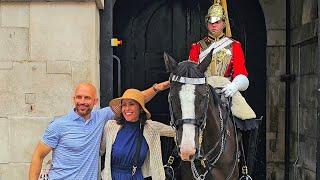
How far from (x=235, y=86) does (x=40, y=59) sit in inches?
71.5

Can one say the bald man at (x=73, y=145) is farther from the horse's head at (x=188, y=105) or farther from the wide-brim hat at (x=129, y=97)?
the horse's head at (x=188, y=105)

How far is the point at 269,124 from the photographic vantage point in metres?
7.27

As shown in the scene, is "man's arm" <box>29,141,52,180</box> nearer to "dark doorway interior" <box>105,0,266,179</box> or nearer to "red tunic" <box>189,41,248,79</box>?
"red tunic" <box>189,41,248,79</box>

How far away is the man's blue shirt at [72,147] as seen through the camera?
12.8ft

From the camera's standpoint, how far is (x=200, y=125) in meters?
3.98

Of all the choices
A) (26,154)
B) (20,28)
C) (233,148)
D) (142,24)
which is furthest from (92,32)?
(142,24)

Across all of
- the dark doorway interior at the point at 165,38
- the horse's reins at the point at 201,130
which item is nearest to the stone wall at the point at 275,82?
the dark doorway interior at the point at 165,38

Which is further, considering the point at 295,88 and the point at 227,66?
the point at 295,88

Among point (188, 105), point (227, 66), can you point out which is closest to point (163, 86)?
point (188, 105)

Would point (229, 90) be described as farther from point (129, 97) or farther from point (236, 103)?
point (129, 97)

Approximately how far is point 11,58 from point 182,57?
285 centimetres

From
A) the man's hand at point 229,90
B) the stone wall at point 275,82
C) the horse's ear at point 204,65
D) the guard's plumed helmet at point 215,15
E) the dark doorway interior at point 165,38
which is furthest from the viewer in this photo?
the dark doorway interior at point 165,38

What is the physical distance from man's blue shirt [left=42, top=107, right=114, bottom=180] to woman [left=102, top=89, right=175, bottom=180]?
13cm

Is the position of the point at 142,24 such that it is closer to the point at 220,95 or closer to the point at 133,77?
the point at 133,77
